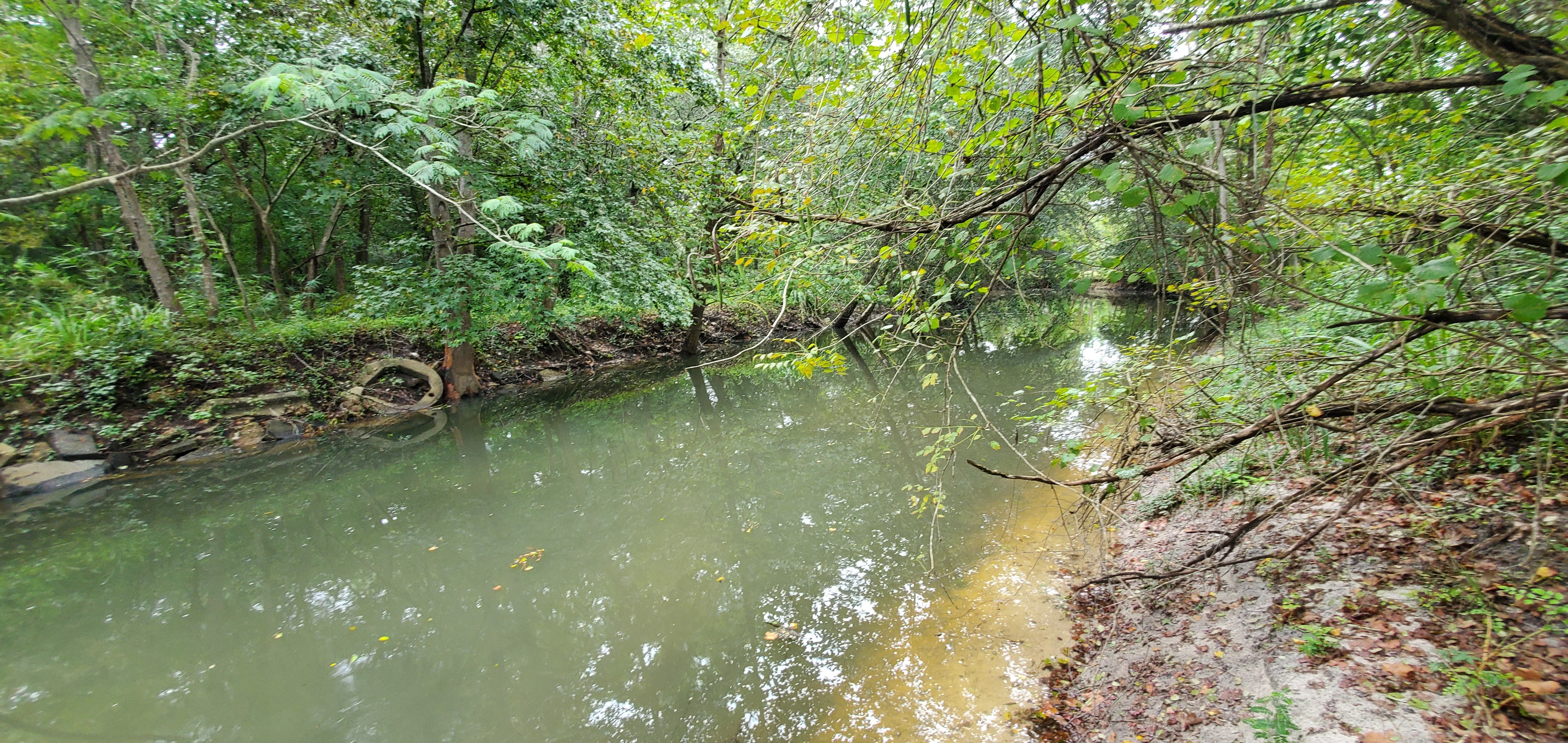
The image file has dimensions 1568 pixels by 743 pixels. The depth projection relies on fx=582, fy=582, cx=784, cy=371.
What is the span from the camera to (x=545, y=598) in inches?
169

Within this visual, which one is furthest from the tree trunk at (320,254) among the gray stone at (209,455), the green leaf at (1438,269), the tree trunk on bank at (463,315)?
the green leaf at (1438,269)

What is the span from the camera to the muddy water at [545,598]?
317 cm

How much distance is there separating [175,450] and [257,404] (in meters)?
1.06

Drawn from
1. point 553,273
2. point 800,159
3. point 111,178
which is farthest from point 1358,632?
point 553,273

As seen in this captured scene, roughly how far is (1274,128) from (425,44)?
9902 mm

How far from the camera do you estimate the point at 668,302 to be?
30.9 feet

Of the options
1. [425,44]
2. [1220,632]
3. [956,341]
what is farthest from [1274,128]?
[425,44]

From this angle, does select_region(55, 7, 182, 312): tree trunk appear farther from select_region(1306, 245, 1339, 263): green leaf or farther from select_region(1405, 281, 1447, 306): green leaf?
select_region(1405, 281, 1447, 306): green leaf

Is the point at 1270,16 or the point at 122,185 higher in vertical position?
the point at 122,185

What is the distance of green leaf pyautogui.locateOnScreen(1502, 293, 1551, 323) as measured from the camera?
1.19m

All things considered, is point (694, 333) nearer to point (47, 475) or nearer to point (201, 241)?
point (201, 241)

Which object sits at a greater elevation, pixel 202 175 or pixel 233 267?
pixel 202 175

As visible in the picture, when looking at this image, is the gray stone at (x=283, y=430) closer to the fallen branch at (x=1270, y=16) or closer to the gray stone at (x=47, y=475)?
the gray stone at (x=47, y=475)

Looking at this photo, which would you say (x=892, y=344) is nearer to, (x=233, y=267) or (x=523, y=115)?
(x=523, y=115)
